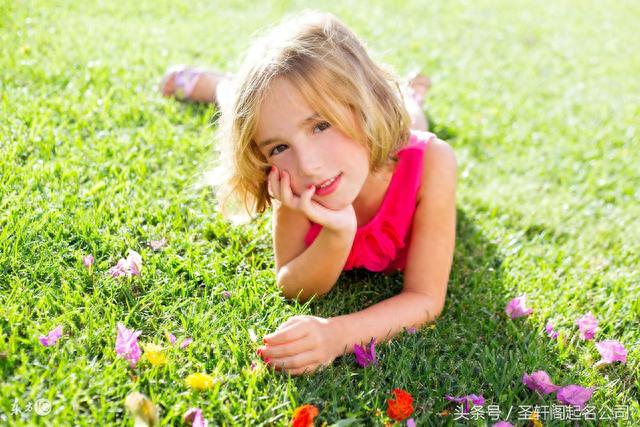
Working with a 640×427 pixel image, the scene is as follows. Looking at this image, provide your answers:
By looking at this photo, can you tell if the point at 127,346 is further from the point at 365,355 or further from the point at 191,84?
the point at 191,84

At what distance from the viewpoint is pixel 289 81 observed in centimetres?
231

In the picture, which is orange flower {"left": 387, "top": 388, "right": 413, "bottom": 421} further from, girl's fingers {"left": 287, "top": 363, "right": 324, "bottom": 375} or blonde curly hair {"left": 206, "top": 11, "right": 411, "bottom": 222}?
blonde curly hair {"left": 206, "top": 11, "right": 411, "bottom": 222}

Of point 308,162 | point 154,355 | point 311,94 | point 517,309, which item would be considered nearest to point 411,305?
point 517,309

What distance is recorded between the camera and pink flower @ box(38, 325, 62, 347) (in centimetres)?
200

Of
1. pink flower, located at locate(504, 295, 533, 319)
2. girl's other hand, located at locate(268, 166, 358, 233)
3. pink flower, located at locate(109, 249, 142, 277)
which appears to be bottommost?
pink flower, located at locate(504, 295, 533, 319)

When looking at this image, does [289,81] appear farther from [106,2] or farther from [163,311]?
[106,2]

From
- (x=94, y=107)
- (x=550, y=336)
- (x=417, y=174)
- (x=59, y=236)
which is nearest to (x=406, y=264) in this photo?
(x=417, y=174)

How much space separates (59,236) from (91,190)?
412mm

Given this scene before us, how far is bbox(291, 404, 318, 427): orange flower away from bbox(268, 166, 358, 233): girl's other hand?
67cm

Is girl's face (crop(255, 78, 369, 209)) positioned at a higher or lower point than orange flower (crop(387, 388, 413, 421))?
higher

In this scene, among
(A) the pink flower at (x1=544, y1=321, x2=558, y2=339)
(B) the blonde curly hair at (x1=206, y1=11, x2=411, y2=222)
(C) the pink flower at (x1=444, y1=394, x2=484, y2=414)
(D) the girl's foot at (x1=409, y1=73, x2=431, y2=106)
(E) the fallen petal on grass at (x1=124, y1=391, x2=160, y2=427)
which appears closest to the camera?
(E) the fallen petal on grass at (x1=124, y1=391, x2=160, y2=427)

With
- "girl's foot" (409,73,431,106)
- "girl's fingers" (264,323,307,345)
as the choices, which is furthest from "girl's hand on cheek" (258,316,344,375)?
"girl's foot" (409,73,431,106)

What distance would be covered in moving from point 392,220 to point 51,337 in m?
1.37

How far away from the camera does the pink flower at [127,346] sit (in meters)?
2.00
